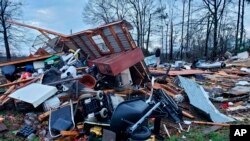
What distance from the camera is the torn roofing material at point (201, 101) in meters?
7.15

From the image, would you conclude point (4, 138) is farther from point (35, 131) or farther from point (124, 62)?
point (124, 62)

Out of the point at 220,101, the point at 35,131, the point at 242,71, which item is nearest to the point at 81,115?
the point at 35,131

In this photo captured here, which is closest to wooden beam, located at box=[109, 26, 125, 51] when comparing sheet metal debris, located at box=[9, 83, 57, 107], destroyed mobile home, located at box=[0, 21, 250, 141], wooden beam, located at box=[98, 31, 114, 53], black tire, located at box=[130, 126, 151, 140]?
destroyed mobile home, located at box=[0, 21, 250, 141]

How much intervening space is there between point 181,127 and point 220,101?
271 cm

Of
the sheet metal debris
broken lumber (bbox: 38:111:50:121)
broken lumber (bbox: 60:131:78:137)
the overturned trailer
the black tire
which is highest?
the overturned trailer

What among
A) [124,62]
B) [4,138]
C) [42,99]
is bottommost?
[4,138]

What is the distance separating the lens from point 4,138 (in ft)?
20.5

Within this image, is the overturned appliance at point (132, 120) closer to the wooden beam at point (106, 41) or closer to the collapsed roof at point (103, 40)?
the collapsed roof at point (103, 40)

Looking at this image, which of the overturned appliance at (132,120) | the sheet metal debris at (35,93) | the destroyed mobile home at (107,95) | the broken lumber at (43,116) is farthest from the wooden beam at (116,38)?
the overturned appliance at (132,120)

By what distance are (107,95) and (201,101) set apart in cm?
281

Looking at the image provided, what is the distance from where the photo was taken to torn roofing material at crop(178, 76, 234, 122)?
23.5 feet

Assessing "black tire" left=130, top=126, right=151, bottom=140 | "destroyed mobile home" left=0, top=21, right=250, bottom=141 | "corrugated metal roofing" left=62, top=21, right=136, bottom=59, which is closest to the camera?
"black tire" left=130, top=126, right=151, bottom=140

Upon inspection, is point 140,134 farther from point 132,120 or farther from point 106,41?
point 106,41

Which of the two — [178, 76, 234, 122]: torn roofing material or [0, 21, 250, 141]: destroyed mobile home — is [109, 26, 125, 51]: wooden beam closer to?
[0, 21, 250, 141]: destroyed mobile home
